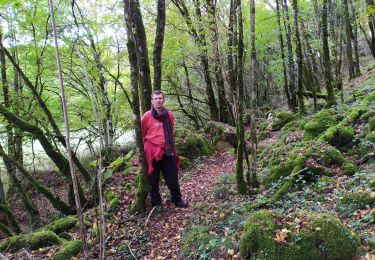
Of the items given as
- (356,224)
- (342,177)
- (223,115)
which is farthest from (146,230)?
(223,115)

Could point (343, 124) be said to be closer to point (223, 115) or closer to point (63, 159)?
point (63, 159)

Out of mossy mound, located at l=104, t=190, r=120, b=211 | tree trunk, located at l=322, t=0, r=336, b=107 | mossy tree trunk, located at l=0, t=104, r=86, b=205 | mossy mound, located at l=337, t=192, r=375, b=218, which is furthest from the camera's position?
tree trunk, located at l=322, t=0, r=336, b=107

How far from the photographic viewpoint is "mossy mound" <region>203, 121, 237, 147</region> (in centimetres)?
1202

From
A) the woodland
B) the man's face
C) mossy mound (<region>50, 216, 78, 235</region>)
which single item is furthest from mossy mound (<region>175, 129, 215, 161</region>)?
the man's face

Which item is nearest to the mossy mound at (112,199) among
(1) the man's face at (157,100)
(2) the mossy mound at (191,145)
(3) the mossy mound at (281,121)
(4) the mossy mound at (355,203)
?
(1) the man's face at (157,100)

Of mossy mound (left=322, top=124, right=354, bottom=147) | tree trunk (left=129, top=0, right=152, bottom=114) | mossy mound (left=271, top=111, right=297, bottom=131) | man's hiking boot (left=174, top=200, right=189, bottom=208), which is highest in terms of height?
tree trunk (left=129, top=0, right=152, bottom=114)

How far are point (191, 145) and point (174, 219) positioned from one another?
524 cm

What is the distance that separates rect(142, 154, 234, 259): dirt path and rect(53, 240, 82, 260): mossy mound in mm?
1154

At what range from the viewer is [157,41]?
7.14 meters

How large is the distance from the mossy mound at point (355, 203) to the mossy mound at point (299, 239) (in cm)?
83

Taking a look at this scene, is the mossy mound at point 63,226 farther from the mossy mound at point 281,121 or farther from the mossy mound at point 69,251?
the mossy mound at point 281,121

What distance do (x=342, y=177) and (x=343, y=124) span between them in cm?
258

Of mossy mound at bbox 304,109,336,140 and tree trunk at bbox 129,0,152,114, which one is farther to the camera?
mossy mound at bbox 304,109,336,140

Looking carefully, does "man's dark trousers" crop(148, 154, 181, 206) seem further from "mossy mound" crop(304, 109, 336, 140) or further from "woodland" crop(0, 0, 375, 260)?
"mossy mound" crop(304, 109, 336, 140)
